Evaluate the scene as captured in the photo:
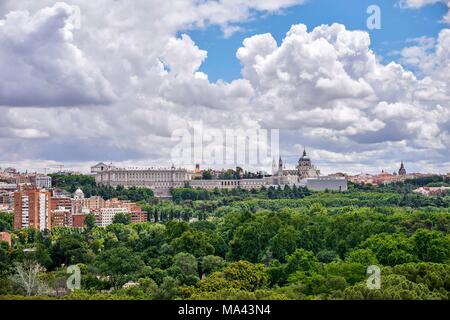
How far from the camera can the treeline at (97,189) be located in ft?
208

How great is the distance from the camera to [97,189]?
65312mm

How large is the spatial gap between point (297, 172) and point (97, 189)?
30555mm

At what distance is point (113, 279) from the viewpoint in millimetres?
20766

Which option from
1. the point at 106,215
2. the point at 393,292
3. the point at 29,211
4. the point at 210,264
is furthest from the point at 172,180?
the point at 393,292

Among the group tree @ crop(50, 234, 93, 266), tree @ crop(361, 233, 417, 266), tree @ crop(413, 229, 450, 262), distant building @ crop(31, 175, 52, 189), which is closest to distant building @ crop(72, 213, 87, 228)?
tree @ crop(50, 234, 93, 266)

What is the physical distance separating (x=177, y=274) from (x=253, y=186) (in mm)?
58215

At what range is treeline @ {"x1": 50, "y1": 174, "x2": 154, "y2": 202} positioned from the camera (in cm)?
6331

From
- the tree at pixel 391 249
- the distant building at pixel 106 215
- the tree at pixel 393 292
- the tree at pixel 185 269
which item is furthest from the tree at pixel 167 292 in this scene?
the distant building at pixel 106 215

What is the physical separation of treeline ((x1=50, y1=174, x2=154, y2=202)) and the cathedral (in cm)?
2037

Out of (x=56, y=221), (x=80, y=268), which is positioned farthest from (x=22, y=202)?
(x=80, y=268)

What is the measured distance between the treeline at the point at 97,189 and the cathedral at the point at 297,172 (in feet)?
66.8

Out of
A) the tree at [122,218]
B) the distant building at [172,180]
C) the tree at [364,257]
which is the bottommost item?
the tree at [364,257]

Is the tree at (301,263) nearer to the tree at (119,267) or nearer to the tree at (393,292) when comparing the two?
the tree at (119,267)
